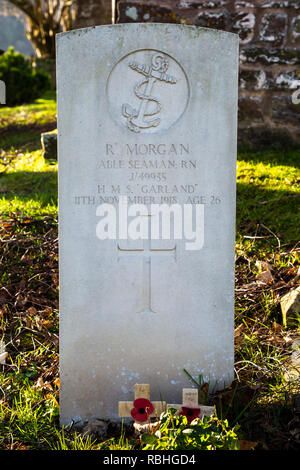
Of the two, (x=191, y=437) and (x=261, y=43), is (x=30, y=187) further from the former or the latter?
(x=191, y=437)

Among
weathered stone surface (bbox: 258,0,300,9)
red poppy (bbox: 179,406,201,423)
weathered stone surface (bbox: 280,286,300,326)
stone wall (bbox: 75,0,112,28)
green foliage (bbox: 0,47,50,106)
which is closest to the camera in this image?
red poppy (bbox: 179,406,201,423)

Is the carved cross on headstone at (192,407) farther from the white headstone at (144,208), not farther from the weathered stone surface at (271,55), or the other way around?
the weathered stone surface at (271,55)

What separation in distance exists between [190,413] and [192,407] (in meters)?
0.03

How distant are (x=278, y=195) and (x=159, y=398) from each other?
221 centimetres

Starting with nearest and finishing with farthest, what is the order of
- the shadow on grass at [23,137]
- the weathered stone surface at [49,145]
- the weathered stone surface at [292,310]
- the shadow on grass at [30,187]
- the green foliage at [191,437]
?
the green foliage at [191,437] < the weathered stone surface at [292,310] < the shadow on grass at [30,187] < the weathered stone surface at [49,145] < the shadow on grass at [23,137]

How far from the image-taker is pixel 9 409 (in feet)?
7.65

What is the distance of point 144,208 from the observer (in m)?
2.28

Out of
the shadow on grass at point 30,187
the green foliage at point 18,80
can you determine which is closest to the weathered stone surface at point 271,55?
the shadow on grass at point 30,187

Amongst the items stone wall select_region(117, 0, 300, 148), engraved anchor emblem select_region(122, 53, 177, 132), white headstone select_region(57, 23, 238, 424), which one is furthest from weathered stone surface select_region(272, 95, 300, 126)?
engraved anchor emblem select_region(122, 53, 177, 132)

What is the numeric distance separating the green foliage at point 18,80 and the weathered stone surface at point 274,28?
6906 millimetres

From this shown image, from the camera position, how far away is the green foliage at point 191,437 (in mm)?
1860

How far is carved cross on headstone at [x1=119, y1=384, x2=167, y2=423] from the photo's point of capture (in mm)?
2158

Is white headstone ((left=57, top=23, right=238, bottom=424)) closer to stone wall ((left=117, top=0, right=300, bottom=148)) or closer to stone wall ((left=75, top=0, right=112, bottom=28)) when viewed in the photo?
stone wall ((left=117, top=0, right=300, bottom=148))

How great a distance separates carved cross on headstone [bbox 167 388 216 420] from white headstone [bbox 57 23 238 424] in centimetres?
23
